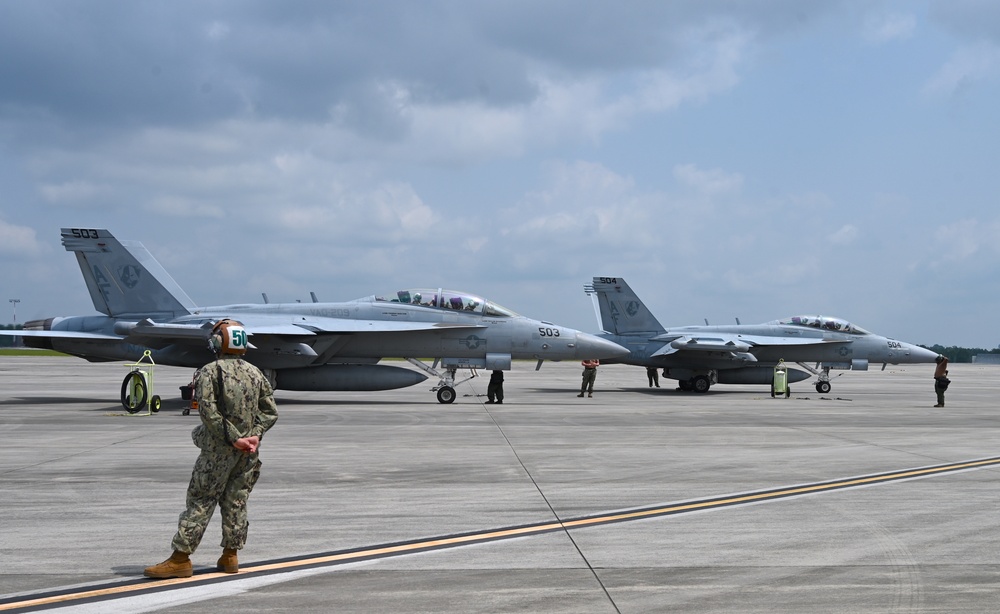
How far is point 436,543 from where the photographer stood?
7.23m

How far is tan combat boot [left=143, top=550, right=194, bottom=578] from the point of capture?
19.7 ft

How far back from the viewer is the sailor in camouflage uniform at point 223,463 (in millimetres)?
6008

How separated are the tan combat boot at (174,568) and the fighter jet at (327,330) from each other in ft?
59.5

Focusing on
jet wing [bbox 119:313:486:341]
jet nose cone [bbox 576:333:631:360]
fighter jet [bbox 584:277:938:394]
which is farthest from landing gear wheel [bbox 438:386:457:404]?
fighter jet [bbox 584:277:938:394]

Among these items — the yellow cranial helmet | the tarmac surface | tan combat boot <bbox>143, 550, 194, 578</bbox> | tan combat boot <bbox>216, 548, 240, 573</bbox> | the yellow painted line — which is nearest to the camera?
the yellow painted line

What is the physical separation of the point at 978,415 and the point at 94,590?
23248 mm

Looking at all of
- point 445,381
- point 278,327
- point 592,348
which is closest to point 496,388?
point 445,381

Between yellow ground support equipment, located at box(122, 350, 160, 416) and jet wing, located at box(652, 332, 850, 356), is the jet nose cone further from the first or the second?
yellow ground support equipment, located at box(122, 350, 160, 416)

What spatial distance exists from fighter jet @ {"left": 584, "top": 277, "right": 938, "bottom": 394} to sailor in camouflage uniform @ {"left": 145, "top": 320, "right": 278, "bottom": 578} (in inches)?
1159

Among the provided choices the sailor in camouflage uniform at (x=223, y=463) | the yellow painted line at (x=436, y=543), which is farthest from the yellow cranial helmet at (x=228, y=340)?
the yellow painted line at (x=436, y=543)

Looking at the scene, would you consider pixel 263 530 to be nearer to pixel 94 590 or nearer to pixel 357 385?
pixel 94 590

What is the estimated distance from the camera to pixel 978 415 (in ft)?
77.0

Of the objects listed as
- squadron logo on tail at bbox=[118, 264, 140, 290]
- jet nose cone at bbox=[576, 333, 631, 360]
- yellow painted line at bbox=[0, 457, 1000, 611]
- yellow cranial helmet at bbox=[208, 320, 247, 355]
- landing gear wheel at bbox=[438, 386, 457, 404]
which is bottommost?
yellow painted line at bbox=[0, 457, 1000, 611]

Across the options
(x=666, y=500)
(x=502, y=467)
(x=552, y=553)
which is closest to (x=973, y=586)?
(x=552, y=553)
